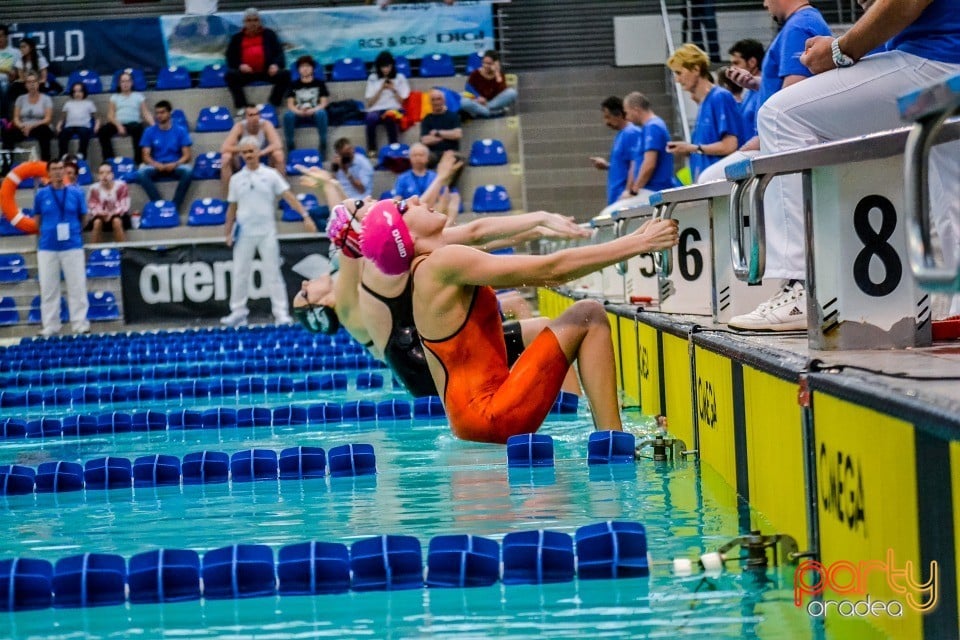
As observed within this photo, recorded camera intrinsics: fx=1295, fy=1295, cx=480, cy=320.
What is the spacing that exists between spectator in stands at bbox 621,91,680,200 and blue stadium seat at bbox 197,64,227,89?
32.8 feet

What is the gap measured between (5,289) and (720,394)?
13.6m

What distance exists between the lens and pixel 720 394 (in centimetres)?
427

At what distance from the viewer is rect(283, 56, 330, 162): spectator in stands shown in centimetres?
1761

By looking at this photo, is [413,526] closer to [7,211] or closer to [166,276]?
[166,276]

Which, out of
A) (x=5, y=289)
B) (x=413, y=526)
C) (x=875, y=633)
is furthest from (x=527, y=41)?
(x=875, y=633)

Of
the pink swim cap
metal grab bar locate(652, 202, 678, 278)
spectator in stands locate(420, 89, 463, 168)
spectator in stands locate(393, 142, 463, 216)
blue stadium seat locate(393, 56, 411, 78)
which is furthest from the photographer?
blue stadium seat locate(393, 56, 411, 78)

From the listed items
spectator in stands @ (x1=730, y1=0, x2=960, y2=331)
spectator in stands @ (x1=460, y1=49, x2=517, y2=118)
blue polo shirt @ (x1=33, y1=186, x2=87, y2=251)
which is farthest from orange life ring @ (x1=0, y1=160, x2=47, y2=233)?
spectator in stands @ (x1=730, y1=0, x2=960, y2=331)

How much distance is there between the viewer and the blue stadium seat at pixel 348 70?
62.1 feet

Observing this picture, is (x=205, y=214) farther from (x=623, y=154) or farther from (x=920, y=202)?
(x=920, y=202)

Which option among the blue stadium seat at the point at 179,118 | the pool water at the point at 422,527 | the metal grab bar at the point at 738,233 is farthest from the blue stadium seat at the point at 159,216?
the metal grab bar at the point at 738,233

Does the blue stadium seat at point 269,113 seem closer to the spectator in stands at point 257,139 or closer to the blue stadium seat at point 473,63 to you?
the spectator in stands at point 257,139

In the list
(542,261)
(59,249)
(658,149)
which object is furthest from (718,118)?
(59,249)

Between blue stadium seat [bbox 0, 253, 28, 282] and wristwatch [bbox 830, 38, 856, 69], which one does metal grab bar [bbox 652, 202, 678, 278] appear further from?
blue stadium seat [bbox 0, 253, 28, 282]

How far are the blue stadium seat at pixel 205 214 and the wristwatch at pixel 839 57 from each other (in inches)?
559
